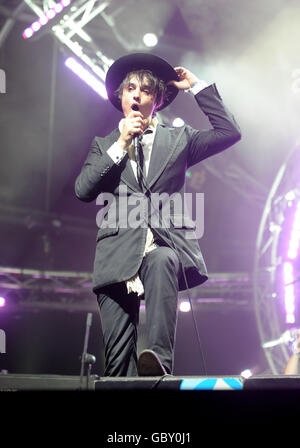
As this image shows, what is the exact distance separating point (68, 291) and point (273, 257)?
9.83ft

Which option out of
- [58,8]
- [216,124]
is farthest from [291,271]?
[216,124]

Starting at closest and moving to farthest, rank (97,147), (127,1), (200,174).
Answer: (97,147)
(127,1)
(200,174)

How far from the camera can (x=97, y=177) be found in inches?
100

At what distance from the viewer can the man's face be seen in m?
2.71

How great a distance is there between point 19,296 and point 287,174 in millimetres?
4143

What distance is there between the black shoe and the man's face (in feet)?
4.18

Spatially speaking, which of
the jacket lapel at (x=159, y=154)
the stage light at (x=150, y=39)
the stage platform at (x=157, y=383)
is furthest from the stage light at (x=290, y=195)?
the stage platform at (x=157, y=383)

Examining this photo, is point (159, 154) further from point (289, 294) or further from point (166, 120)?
point (289, 294)

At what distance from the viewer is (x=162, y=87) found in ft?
9.37

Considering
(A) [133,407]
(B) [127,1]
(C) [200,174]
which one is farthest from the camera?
(C) [200,174]

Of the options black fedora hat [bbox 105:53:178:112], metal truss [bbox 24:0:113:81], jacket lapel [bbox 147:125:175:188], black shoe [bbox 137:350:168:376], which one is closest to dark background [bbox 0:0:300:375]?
metal truss [bbox 24:0:113:81]

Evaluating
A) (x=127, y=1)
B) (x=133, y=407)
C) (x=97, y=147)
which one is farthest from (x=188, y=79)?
(x=127, y=1)
